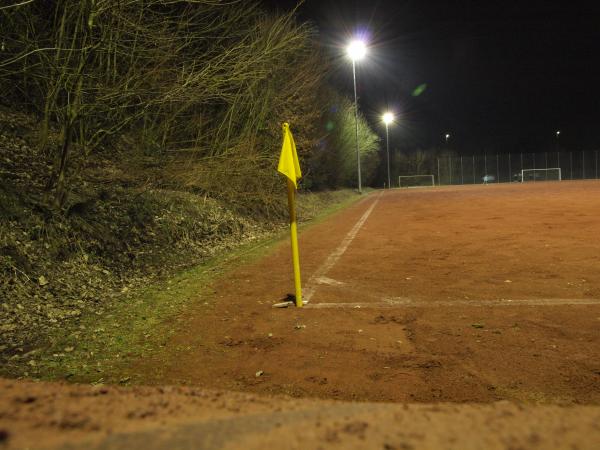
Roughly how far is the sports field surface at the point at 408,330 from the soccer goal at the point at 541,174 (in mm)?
59646

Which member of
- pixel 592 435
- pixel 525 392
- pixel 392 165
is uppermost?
pixel 392 165

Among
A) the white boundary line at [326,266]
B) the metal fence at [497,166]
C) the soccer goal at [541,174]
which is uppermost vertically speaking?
the metal fence at [497,166]

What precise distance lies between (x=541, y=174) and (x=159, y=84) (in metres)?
64.5

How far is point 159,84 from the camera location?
8625mm

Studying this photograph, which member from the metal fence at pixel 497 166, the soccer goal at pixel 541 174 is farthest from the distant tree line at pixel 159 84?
the soccer goal at pixel 541 174

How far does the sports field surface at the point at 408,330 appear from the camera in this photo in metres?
3.37

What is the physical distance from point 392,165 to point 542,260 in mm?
59156

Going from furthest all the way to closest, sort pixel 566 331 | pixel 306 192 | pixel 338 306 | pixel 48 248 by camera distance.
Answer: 1. pixel 306 192
2. pixel 48 248
3. pixel 338 306
4. pixel 566 331

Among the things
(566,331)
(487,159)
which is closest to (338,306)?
(566,331)

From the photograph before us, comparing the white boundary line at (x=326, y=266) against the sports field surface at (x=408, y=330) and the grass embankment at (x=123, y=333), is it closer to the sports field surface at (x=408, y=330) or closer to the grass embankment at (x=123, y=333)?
the sports field surface at (x=408, y=330)

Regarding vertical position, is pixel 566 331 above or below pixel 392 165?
below

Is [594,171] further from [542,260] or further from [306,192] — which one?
[542,260]

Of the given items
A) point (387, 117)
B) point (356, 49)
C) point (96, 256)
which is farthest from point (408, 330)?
point (387, 117)

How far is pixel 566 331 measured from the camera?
4219mm
